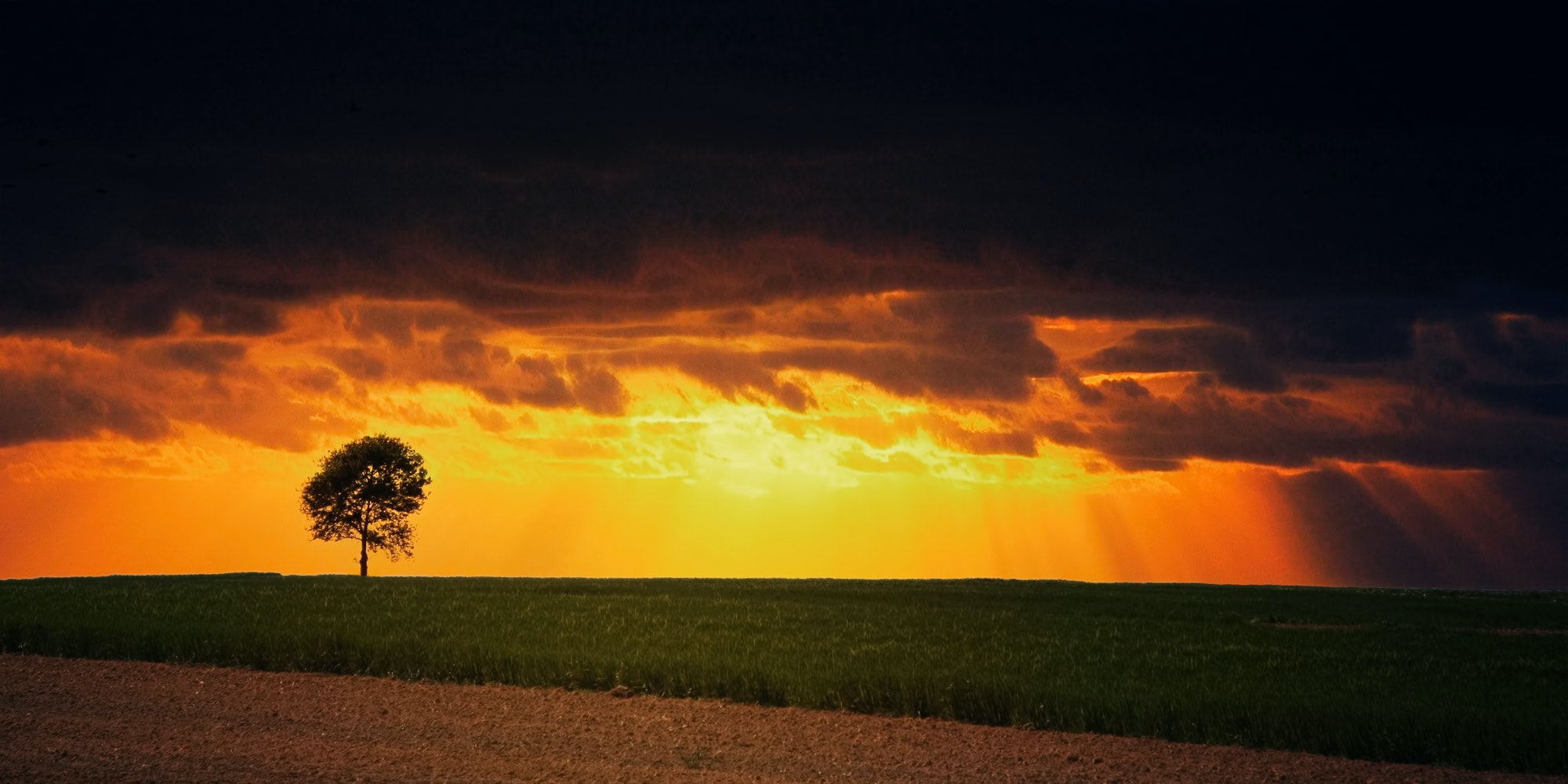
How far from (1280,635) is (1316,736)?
20.3 meters

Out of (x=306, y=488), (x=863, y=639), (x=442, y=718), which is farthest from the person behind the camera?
(x=306, y=488)

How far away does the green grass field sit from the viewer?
2119cm

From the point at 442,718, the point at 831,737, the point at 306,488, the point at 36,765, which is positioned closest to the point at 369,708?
the point at 442,718

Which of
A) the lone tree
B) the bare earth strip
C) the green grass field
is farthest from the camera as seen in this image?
the lone tree

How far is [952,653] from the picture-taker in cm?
2988

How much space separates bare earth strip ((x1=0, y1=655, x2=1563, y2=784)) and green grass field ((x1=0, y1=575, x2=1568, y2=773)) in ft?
3.30

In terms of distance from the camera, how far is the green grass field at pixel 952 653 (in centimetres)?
2119

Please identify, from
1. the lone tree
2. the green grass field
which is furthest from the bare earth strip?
the lone tree

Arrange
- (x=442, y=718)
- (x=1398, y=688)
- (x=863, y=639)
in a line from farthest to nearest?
(x=863, y=639), (x=1398, y=688), (x=442, y=718)

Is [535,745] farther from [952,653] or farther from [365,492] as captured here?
[365,492]

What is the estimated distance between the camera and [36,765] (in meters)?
18.2

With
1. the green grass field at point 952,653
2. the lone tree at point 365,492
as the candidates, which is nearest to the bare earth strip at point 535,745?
the green grass field at point 952,653

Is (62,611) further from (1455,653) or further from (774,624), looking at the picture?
(1455,653)

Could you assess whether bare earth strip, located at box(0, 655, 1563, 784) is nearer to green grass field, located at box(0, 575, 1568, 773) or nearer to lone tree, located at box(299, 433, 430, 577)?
green grass field, located at box(0, 575, 1568, 773)
